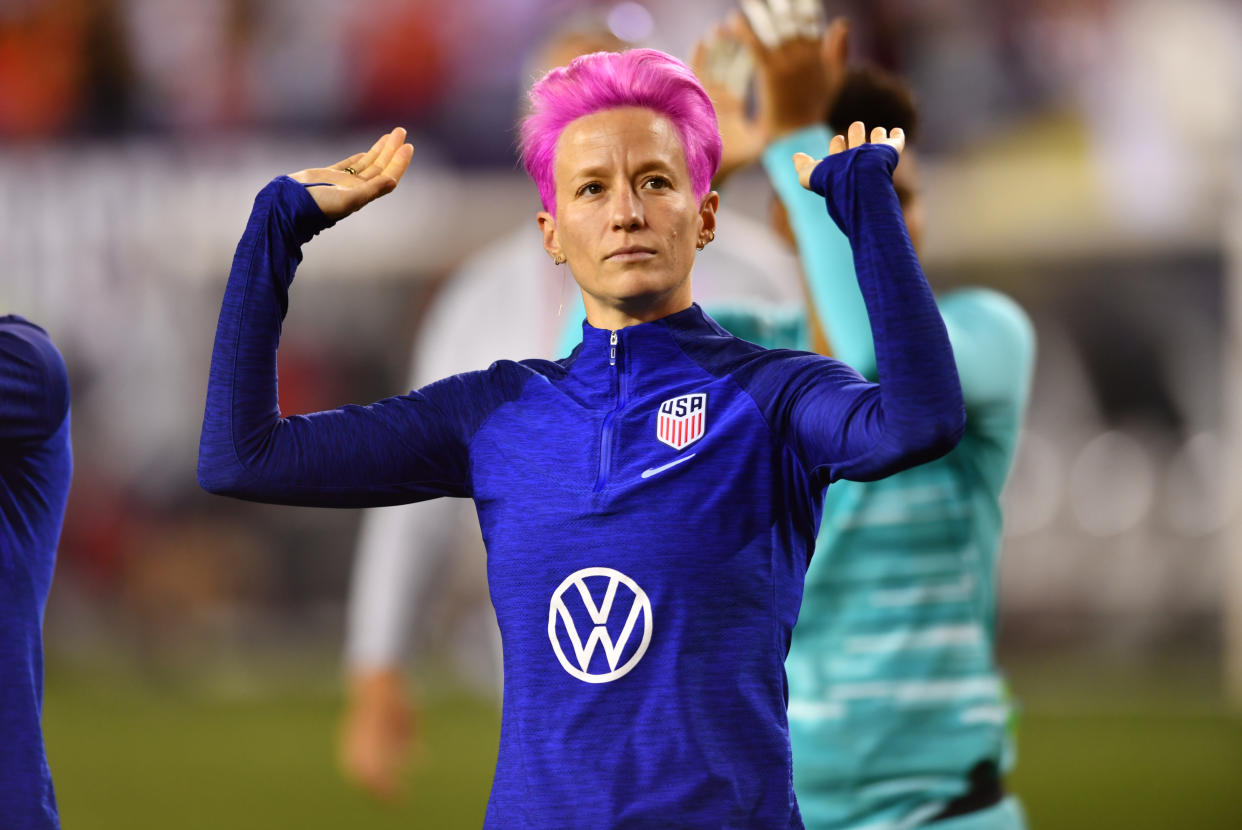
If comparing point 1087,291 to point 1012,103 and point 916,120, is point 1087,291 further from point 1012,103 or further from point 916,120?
point 916,120

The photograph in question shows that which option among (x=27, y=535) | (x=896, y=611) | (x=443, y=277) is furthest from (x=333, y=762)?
(x=27, y=535)

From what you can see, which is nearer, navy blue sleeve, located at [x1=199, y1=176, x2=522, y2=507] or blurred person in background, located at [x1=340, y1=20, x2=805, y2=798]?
Result: navy blue sleeve, located at [x1=199, y1=176, x2=522, y2=507]

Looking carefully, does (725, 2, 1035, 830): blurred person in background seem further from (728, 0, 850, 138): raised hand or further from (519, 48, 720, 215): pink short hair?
(519, 48, 720, 215): pink short hair

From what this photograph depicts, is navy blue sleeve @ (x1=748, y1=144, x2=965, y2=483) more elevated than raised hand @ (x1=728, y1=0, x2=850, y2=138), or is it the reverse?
raised hand @ (x1=728, y1=0, x2=850, y2=138)

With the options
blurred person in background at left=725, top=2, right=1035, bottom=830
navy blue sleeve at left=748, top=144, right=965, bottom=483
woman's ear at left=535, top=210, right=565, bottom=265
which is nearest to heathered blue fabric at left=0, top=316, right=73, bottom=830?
woman's ear at left=535, top=210, right=565, bottom=265

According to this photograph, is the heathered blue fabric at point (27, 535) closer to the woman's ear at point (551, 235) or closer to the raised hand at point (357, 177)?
the raised hand at point (357, 177)

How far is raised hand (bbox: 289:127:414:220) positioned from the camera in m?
1.82

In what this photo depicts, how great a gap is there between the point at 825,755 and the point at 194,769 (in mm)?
5197

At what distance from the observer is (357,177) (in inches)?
73.3

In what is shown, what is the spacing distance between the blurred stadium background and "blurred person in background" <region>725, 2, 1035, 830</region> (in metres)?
5.66

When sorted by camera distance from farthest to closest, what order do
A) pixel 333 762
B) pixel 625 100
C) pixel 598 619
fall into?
pixel 333 762, pixel 625 100, pixel 598 619

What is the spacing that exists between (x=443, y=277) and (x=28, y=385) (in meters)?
7.82

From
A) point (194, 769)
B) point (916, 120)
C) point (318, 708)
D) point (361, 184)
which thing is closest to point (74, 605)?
point (318, 708)

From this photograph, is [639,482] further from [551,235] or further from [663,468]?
[551,235]
